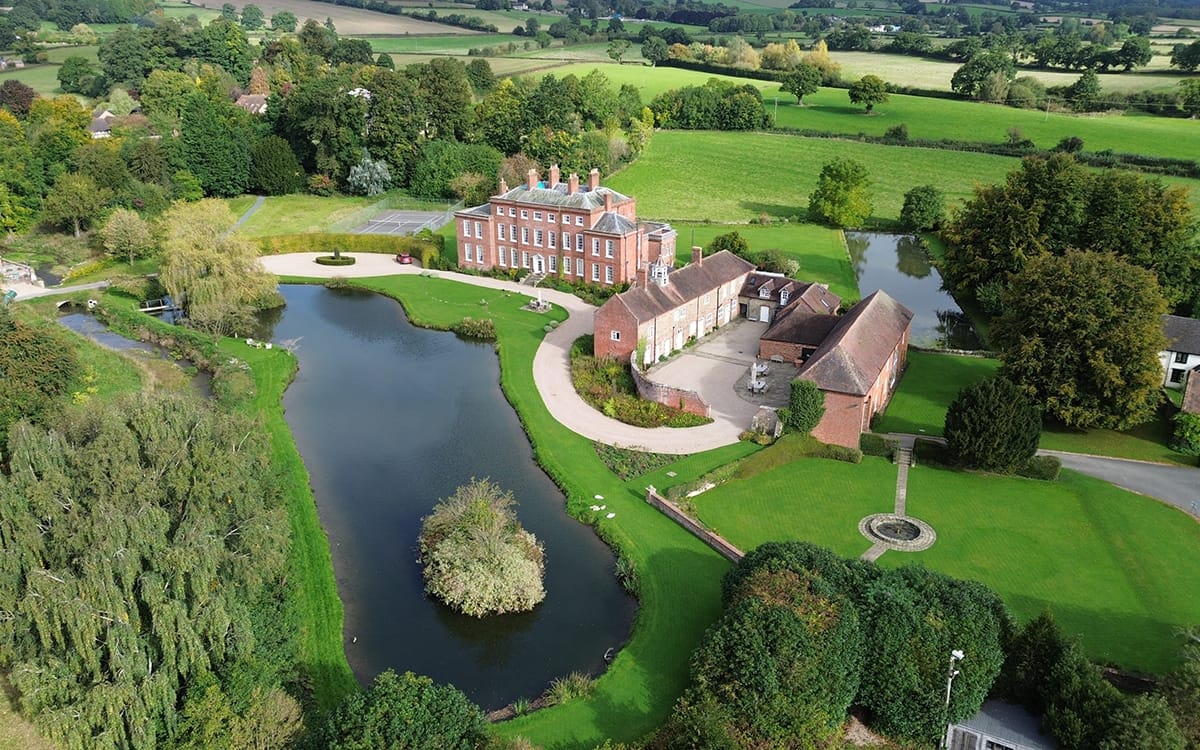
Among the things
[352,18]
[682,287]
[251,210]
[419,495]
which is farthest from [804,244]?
[352,18]

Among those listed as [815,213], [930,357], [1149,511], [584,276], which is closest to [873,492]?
[1149,511]

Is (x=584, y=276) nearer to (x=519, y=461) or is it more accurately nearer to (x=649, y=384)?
(x=649, y=384)

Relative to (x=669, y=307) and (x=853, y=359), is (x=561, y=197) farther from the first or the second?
(x=853, y=359)

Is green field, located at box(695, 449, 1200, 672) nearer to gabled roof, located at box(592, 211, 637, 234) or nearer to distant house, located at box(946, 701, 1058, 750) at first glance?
distant house, located at box(946, 701, 1058, 750)

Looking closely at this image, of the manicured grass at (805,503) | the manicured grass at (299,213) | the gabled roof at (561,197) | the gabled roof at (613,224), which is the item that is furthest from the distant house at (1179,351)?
the manicured grass at (299,213)

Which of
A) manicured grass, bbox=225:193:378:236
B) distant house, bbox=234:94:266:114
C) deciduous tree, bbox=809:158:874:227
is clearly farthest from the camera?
distant house, bbox=234:94:266:114

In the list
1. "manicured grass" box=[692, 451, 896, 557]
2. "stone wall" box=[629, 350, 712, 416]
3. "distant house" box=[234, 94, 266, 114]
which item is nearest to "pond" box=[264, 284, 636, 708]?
"manicured grass" box=[692, 451, 896, 557]

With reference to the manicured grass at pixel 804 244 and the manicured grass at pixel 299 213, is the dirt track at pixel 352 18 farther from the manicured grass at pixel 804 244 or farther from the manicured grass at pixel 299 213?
the manicured grass at pixel 804 244
